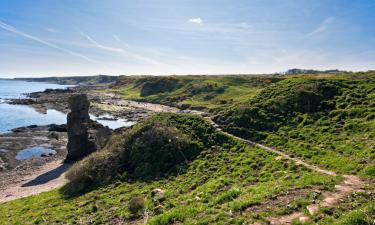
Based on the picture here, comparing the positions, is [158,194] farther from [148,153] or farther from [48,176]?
[48,176]

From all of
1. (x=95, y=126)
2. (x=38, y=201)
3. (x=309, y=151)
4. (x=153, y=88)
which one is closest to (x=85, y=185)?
(x=38, y=201)

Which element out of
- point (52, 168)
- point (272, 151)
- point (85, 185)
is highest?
point (272, 151)

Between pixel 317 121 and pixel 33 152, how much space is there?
55073 millimetres

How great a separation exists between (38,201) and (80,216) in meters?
10.5

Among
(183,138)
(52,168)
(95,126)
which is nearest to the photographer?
(183,138)

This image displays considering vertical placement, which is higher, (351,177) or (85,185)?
(351,177)

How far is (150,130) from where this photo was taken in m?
41.7

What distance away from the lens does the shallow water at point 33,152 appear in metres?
65.6

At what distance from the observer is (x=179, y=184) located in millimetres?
30391

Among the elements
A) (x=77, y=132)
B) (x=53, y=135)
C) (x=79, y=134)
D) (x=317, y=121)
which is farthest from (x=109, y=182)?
(x=53, y=135)

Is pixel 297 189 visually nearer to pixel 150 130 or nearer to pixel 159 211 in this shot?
pixel 159 211

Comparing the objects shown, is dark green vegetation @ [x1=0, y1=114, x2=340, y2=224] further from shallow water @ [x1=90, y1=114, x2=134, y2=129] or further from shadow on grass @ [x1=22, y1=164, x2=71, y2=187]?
shallow water @ [x1=90, y1=114, x2=134, y2=129]

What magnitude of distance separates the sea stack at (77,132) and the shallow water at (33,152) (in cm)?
1092

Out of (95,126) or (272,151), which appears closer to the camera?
(272,151)
